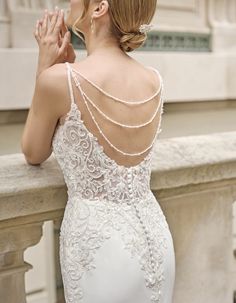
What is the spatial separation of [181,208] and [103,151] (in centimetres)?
45

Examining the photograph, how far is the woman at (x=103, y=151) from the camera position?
170 centimetres

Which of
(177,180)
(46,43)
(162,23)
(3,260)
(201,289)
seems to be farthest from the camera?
(162,23)

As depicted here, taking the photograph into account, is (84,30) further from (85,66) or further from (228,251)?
(228,251)

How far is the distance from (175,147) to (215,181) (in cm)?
20

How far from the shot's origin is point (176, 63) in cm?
459

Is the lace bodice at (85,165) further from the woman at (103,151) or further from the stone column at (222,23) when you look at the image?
the stone column at (222,23)

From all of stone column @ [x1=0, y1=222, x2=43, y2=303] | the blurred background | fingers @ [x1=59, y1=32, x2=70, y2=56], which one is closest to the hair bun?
fingers @ [x1=59, y1=32, x2=70, y2=56]

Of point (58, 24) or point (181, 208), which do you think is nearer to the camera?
point (58, 24)

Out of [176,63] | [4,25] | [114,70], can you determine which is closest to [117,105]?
[114,70]

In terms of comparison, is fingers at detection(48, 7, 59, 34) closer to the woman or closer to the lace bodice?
the woman

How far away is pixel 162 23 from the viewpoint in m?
4.55

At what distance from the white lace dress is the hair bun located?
22 cm

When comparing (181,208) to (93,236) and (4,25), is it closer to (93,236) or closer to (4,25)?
(93,236)

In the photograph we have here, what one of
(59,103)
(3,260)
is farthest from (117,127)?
(3,260)
